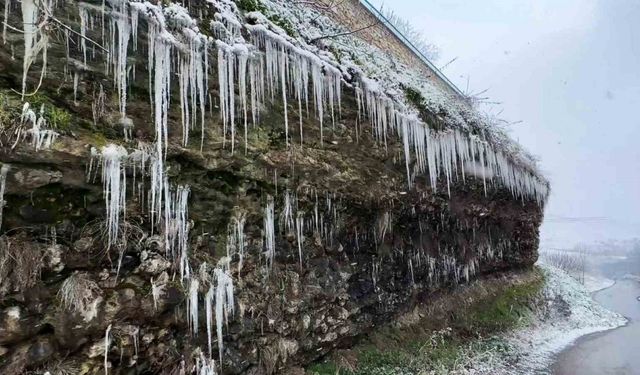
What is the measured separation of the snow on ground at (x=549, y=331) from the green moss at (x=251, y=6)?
621cm

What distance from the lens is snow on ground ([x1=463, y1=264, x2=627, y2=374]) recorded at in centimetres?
710

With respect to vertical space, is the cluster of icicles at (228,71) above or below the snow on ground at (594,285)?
above

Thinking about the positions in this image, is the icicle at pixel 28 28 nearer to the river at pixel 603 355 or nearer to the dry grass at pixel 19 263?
the dry grass at pixel 19 263

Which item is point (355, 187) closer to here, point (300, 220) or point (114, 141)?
point (300, 220)

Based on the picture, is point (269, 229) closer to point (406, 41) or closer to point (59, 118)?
point (59, 118)

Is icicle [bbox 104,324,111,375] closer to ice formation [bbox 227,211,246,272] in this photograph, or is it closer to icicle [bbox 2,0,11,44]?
ice formation [bbox 227,211,246,272]

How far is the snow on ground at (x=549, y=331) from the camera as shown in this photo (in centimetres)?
710

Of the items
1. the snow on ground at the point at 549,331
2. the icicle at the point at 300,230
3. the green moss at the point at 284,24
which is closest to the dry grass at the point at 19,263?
the icicle at the point at 300,230

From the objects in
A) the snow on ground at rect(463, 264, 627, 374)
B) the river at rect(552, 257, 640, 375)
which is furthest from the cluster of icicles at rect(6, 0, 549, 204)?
the river at rect(552, 257, 640, 375)

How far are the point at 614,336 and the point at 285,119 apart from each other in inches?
482

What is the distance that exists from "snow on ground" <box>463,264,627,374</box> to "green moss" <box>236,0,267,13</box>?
6.21m

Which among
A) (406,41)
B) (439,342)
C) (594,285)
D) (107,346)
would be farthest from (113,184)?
(594,285)

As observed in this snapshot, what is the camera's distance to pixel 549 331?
10.4 metres

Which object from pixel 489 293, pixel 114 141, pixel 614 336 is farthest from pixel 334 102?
pixel 614 336
